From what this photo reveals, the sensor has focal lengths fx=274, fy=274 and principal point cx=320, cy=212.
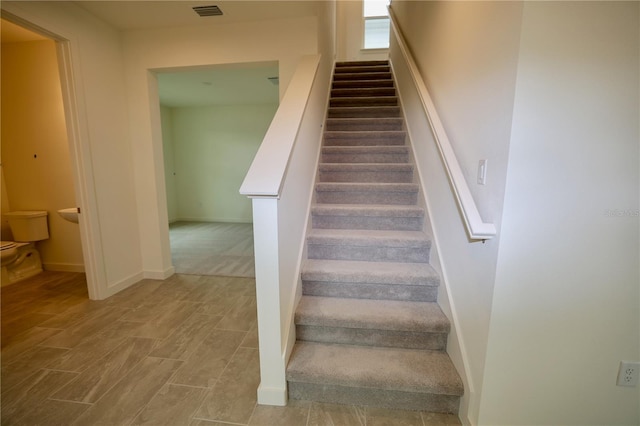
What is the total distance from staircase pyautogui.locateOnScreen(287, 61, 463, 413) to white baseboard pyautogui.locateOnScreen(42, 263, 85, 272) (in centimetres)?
308

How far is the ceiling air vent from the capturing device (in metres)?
2.32

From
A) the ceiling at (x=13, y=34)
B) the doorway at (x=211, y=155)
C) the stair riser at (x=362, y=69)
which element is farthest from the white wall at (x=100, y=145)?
the stair riser at (x=362, y=69)

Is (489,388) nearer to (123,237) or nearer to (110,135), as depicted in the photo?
(123,237)

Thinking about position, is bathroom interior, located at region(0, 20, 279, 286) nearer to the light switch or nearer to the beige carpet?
the beige carpet

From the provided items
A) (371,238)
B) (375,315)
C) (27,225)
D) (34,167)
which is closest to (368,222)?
(371,238)

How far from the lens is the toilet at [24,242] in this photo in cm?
294

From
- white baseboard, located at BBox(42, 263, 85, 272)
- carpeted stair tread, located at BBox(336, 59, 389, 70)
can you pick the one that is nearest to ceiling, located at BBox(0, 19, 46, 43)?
white baseboard, located at BBox(42, 263, 85, 272)

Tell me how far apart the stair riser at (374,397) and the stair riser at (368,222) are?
45.4 inches

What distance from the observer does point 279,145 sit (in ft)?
4.98

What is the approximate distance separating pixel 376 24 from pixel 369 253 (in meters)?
5.88

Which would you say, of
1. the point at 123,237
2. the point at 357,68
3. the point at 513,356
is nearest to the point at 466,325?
Answer: the point at 513,356

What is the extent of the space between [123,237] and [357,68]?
4.16 metres

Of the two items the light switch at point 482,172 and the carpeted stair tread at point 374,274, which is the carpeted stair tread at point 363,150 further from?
the light switch at point 482,172

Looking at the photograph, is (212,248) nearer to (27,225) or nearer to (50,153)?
(27,225)
